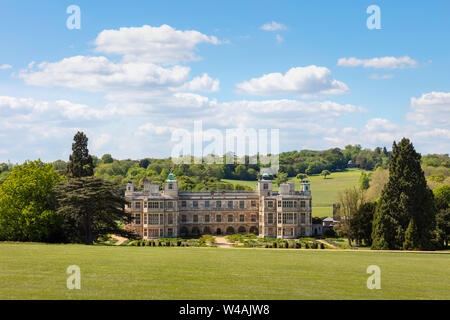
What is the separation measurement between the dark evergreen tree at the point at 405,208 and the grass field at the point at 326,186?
186 feet

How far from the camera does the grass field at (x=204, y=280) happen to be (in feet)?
65.1

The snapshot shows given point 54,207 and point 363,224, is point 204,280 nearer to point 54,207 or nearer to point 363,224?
point 54,207

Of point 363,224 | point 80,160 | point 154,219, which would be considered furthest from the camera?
point 154,219

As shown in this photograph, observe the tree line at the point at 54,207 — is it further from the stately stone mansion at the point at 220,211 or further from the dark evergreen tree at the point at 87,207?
the stately stone mansion at the point at 220,211

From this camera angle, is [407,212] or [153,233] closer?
[407,212]

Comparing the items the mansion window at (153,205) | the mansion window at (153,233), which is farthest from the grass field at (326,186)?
the mansion window at (153,233)

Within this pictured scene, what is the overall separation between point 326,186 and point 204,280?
450 feet

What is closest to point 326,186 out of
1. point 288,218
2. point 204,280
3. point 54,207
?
point 288,218

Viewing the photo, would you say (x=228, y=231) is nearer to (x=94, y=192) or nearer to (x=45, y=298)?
(x=94, y=192)

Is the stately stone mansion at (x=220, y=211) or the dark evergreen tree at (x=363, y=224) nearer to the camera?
the dark evergreen tree at (x=363, y=224)

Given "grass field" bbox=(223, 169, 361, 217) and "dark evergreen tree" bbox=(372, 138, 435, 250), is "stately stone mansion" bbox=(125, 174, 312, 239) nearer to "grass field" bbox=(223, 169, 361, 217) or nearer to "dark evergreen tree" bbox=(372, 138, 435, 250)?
Result: "dark evergreen tree" bbox=(372, 138, 435, 250)

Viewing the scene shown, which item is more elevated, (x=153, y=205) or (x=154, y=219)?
(x=153, y=205)

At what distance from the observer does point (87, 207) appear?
174 feet
